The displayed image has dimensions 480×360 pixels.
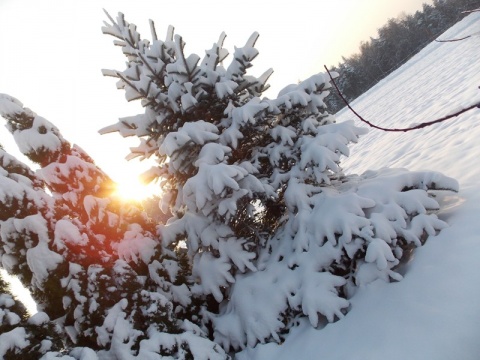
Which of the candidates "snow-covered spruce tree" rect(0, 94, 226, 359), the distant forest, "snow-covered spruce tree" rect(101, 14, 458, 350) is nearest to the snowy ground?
"snow-covered spruce tree" rect(101, 14, 458, 350)

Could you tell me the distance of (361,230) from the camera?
3986mm

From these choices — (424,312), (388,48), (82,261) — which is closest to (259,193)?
(424,312)

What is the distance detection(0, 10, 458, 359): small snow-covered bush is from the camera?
412cm

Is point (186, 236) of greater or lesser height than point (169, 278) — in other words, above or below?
above

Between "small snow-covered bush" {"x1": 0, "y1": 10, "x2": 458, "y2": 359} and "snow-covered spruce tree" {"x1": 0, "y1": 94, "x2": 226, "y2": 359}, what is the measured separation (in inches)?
0.7

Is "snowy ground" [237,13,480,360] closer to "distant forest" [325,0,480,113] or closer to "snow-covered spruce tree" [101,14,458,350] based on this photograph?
"snow-covered spruce tree" [101,14,458,350]

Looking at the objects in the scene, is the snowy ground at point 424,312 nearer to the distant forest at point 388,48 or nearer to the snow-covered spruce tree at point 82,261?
the snow-covered spruce tree at point 82,261

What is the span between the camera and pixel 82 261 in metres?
4.53

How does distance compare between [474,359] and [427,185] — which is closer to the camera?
[474,359]

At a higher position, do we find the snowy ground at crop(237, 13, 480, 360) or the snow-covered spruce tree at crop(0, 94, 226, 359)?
the snow-covered spruce tree at crop(0, 94, 226, 359)

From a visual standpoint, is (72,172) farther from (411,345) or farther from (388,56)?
(388,56)

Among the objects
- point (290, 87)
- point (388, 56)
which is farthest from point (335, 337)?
point (388, 56)

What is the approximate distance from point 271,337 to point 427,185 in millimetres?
2814

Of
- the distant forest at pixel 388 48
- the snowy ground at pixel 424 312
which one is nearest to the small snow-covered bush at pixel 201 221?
the snowy ground at pixel 424 312
